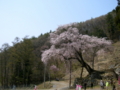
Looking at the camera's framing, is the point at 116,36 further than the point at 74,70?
Yes

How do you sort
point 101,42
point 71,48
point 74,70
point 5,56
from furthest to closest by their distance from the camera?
1. point 74,70
2. point 5,56
3. point 101,42
4. point 71,48

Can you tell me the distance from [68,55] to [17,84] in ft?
53.2

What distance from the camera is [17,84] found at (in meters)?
31.4

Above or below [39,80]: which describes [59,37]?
above

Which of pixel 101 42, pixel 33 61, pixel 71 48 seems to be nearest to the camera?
pixel 71 48

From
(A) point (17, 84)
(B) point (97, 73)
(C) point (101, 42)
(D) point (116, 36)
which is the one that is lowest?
(A) point (17, 84)

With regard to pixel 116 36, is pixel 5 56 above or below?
below

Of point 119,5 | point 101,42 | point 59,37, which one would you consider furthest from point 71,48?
point 119,5

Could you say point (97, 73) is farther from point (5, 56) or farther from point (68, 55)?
point (5, 56)

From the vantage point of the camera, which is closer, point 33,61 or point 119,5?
point 119,5

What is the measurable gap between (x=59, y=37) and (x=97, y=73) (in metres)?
7.21

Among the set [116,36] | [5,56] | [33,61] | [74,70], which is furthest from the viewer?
[116,36]

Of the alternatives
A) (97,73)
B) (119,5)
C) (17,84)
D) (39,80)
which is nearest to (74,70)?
(39,80)

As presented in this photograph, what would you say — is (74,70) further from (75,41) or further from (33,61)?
(75,41)
